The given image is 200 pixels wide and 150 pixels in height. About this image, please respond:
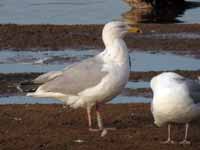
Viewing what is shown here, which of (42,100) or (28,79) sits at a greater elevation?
(42,100)

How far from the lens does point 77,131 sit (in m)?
11.1

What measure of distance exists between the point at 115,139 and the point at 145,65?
10.6 metres

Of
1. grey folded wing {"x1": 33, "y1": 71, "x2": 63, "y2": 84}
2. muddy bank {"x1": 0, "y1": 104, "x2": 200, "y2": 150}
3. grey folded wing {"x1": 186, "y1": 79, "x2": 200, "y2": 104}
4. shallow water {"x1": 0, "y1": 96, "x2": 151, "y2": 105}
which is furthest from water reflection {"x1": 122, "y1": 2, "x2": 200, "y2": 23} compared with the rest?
grey folded wing {"x1": 186, "y1": 79, "x2": 200, "y2": 104}

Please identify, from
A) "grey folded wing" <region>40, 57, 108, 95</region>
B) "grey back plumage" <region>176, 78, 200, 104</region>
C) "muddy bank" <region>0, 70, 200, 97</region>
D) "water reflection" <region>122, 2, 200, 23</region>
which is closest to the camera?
"grey back plumage" <region>176, 78, 200, 104</region>

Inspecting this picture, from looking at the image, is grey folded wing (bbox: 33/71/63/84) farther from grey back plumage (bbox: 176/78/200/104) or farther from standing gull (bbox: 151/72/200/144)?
grey back plumage (bbox: 176/78/200/104)

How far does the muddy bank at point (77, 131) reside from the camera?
10172 millimetres

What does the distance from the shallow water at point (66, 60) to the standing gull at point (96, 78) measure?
877 centimetres

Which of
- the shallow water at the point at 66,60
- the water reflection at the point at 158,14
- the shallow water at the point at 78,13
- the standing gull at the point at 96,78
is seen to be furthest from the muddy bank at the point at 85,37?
the standing gull at the point at 96,78

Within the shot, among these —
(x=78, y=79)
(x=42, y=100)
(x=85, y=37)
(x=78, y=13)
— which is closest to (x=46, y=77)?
(x=78, y=79)

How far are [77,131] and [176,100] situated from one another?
1.81m

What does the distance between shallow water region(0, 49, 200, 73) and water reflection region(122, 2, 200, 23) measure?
30.5 ft

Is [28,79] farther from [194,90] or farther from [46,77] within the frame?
[194,90]

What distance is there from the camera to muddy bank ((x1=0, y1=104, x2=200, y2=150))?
10172 millimetres

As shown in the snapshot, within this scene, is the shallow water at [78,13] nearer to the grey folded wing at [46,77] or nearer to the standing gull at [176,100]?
the grey folded wing at [46,77]
